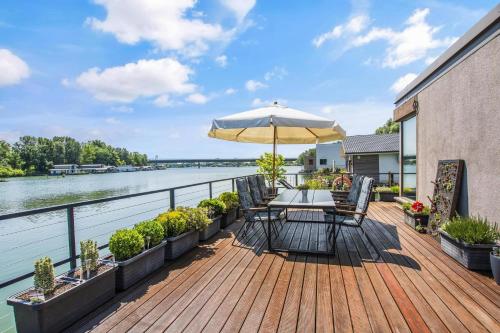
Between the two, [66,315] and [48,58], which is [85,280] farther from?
[48,58]

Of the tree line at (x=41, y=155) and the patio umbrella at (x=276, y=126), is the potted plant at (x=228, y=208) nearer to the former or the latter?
the patio umbrella at (x=276, y=126)

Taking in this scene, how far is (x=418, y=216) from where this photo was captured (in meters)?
4.80

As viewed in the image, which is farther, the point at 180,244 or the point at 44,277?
the point at 180,244

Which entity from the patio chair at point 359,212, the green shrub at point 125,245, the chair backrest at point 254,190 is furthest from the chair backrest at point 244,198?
the green shrub at point 125,245

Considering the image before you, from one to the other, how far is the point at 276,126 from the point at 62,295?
314 centimetres

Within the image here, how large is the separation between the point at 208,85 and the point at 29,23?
732 centimetres

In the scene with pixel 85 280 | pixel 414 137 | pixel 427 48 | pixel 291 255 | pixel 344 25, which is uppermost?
pixel 344 25

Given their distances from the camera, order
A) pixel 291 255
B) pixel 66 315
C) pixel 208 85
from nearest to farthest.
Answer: pixel 66 315 < pixel 291 255 < pixel 208 85

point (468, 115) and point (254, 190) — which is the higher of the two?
point (468, 115)

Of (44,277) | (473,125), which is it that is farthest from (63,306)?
(473,125)

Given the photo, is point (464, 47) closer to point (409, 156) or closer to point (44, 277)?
point (409, 156)

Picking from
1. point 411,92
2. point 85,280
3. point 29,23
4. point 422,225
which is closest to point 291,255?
point 85,280

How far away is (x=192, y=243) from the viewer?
156 inches

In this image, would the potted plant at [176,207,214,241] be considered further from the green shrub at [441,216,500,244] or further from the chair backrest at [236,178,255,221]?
the green shrub at [441,216,500,244]
